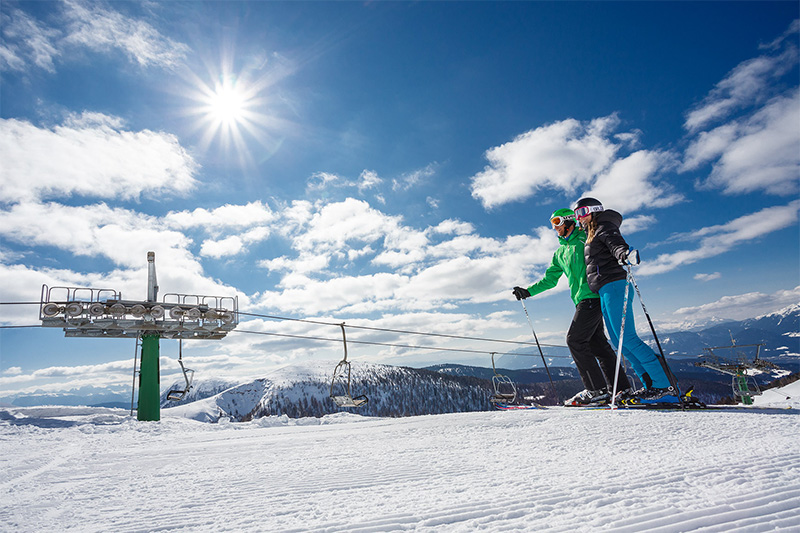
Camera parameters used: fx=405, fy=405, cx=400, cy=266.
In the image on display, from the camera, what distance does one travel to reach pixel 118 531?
191 cm

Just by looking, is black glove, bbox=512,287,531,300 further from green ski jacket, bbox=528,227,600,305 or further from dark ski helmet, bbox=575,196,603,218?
dark ski helmet, bbox=575,196,603,218

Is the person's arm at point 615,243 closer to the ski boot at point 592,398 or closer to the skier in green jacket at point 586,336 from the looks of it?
the skier in green jacket at point 586,336

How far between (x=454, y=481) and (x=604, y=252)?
4.26 m

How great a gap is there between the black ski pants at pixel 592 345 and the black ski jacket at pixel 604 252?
58 cm

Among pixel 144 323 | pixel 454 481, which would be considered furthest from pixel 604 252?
pixel 144 323

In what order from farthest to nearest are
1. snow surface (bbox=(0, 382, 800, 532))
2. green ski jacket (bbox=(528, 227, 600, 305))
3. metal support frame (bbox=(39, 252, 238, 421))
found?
metal support frame (bbox=(39, 252, 238, 421))
green ski jacket (bbox=(528, 227, 600, 305))
snow surface (bbox=(0, 382, 800, 532))

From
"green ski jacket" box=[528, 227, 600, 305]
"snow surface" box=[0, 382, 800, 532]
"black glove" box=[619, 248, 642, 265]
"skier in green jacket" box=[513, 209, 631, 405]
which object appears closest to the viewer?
"snow surface" box=[0, 382, 800, 532]

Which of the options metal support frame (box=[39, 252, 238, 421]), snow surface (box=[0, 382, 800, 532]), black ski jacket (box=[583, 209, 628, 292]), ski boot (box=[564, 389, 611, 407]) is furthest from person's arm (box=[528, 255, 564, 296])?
metal support frame (box=[39, 252, 238, 421])

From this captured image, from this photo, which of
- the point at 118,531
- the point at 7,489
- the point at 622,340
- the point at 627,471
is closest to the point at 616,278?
the point at 622,340

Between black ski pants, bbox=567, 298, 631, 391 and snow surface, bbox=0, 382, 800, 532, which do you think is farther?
black ski pants, bbox=567, 298, 631, 391

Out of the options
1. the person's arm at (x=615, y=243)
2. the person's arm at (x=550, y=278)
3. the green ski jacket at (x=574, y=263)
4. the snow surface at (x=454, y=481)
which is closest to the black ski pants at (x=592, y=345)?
the green ski jacket at (x=574, y=263)

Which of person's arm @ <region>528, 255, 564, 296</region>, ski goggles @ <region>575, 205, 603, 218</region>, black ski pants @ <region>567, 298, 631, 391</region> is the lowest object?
black ski pants @ <region>567, 298, 631, 391</region>

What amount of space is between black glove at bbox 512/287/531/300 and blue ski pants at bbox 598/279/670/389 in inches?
64.6

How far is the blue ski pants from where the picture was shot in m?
5.11
